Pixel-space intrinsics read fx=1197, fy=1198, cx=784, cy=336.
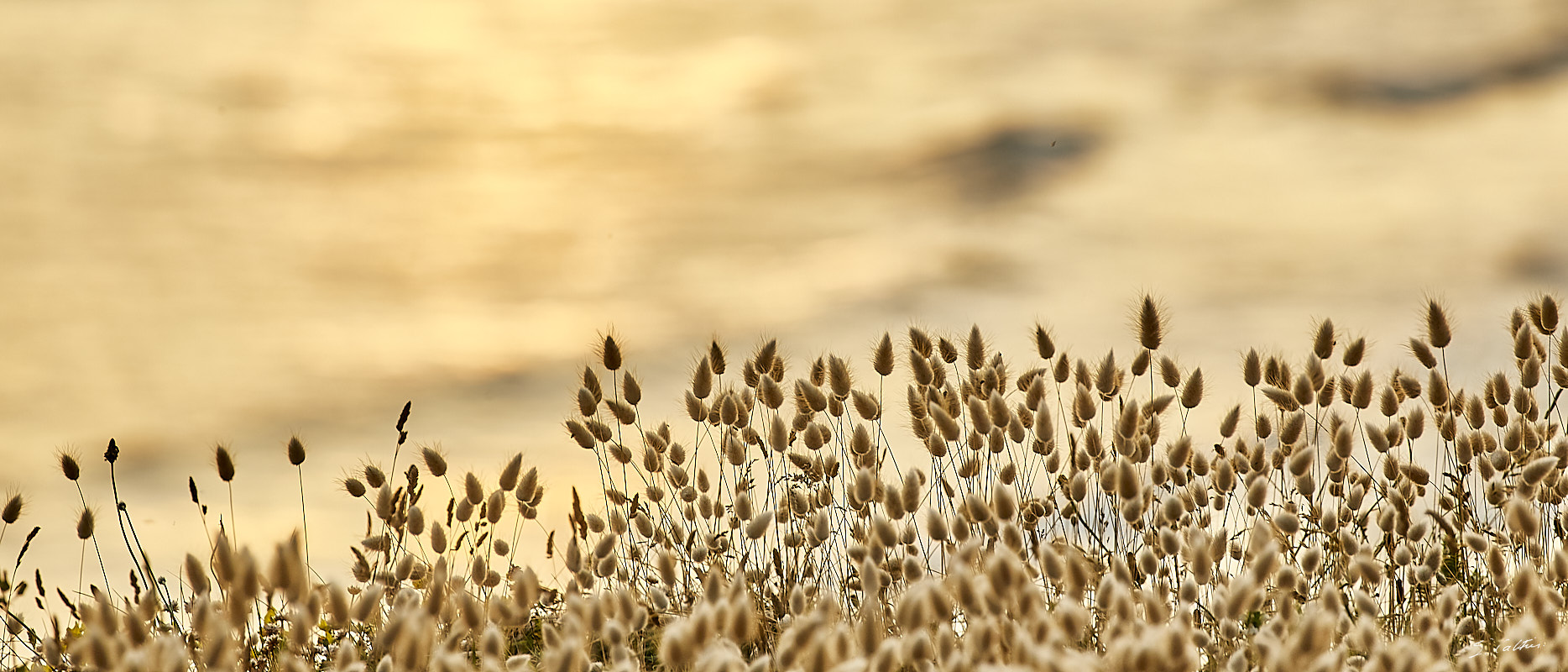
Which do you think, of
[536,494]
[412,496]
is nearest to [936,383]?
[536,494]

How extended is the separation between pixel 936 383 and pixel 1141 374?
0.65 metres

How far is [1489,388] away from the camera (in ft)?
12.0

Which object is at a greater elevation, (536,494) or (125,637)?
(536,494)

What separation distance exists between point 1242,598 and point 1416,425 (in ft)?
6.05

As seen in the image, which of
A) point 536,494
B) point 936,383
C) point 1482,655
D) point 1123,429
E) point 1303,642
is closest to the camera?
point 1303,642

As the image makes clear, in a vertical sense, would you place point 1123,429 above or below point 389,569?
above

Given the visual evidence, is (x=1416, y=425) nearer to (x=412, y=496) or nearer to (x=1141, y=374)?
(x=1141, y=374)

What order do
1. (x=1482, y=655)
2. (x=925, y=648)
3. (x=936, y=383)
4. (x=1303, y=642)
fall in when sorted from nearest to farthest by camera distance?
(x=1303, y=642)
(x=925, y=648)
(x=1482, y=655)
(x=936, y=383)

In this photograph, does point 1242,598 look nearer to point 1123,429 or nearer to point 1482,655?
point 1482,655

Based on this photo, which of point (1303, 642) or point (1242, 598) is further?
point (1242, 598)

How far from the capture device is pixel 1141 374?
3811 mm

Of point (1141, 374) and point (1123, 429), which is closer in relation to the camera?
A: point (1123, 429)

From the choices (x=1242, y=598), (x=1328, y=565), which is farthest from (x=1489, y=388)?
(x=1242, y=598)

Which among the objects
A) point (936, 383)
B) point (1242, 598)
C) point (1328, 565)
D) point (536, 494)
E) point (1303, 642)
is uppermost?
point (936, 383)
